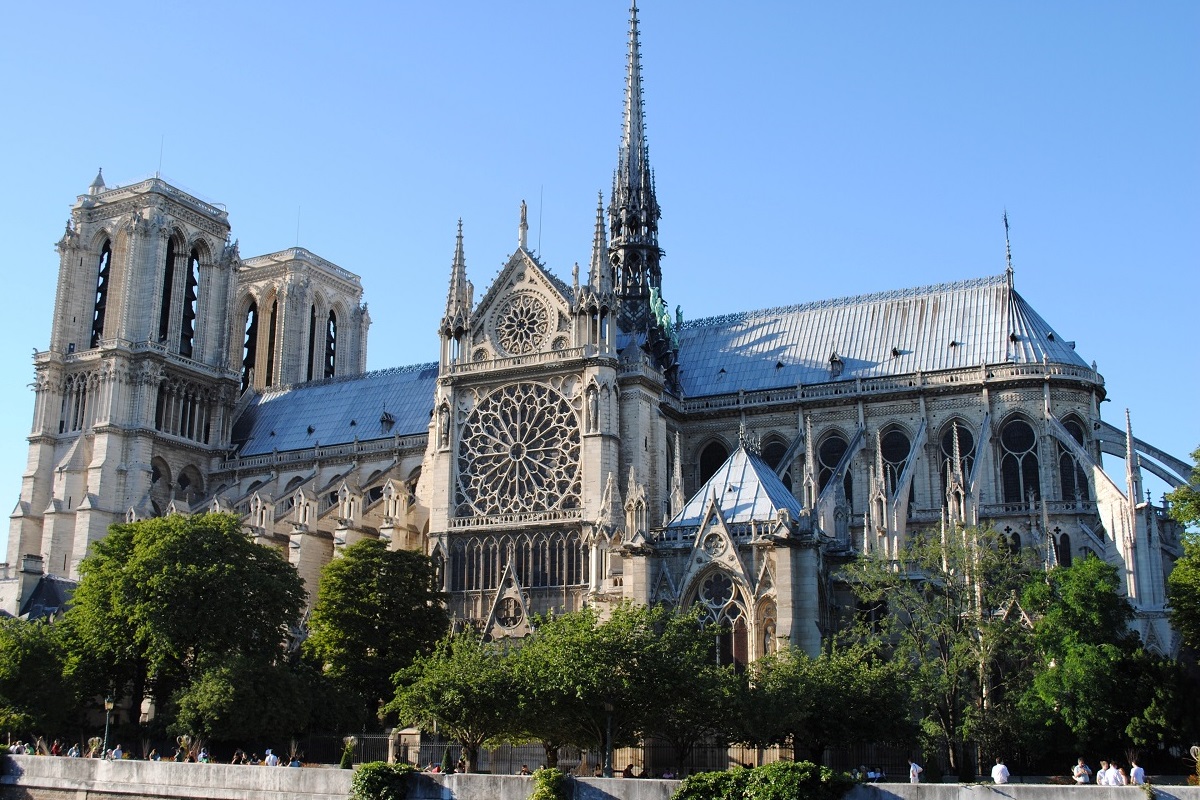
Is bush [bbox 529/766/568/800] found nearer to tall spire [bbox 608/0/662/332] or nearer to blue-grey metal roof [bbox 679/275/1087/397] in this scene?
blue-grey metal roof [bbox 679/275/1087/397]

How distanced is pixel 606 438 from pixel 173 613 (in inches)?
693

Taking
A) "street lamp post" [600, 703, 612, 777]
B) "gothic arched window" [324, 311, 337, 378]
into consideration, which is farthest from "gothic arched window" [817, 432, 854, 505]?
"gothic arched window" [324, 311, 337, 378]

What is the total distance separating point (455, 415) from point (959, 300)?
72.3 feet

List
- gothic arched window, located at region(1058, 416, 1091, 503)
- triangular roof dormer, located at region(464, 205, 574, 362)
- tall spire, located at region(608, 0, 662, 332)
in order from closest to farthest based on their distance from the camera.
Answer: gothic arched window, located at region(1058, 416, 1091, 503), triangular roof dormer, located at region(464, 205, 574, 362), tall spire, located at region(608, 0, 662, 332)

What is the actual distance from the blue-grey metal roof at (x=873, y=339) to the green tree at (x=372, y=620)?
58.1ft

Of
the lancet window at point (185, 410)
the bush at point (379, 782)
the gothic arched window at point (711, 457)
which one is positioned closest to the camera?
the bush at point (379, 782)

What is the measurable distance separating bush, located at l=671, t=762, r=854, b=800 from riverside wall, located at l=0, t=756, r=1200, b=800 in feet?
1.77

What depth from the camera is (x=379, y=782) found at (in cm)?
3344

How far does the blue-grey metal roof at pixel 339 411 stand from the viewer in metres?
73.4

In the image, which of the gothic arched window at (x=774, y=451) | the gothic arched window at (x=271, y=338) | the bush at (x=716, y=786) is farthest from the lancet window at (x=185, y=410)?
the bush at (x=716, y=786)

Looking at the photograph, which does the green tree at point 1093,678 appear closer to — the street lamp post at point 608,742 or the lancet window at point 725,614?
the lancet window at point 725,614

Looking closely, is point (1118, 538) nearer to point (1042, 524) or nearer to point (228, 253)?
point (1042, 524)

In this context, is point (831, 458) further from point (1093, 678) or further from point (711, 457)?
point (1093, 678)

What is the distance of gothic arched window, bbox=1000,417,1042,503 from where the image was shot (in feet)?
187
